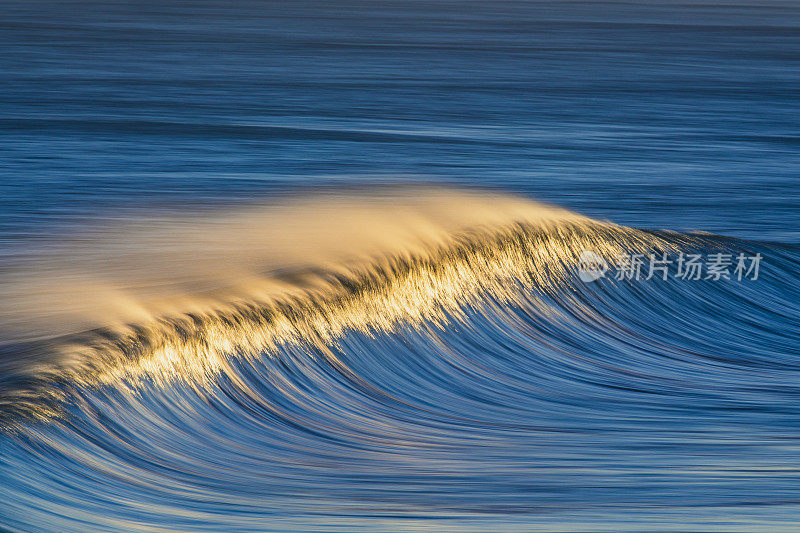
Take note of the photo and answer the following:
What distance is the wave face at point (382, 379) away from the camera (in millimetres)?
4453

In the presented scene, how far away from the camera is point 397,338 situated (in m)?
7.04

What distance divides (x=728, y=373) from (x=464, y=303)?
169cm

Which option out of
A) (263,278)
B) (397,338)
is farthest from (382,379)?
(263,278)

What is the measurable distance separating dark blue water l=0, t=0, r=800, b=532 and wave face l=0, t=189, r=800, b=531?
0.07ft

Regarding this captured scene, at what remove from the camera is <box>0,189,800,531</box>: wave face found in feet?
14.6

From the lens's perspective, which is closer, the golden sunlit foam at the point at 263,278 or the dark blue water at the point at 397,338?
the dark blue water at the point at 397,338

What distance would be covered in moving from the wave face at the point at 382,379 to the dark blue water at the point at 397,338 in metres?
0.02

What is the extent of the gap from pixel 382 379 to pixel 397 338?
0.55 metres

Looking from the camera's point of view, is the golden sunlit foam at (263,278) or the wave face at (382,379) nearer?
the wave face at (382,379)

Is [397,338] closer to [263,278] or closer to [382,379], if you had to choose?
[382,379]

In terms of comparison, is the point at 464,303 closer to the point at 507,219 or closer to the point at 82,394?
the point at 507,219

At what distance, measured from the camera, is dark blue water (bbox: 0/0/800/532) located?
14.8 ft

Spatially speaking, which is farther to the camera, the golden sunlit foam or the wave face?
the golden sunlit foam

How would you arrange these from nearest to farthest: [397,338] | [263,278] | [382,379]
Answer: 1. [382,379]
2. [263,278]
3. [397,338]
